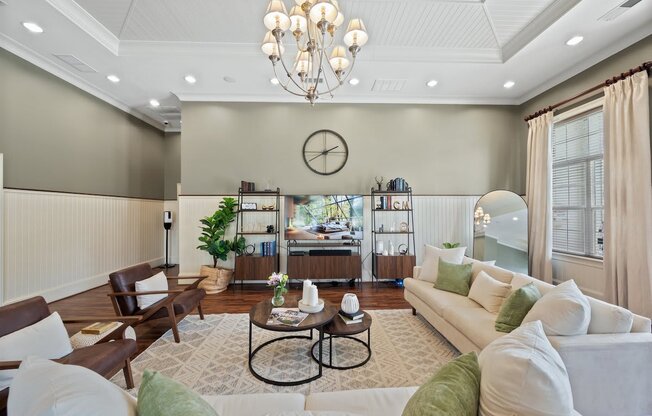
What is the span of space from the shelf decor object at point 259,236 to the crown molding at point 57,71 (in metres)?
2.97

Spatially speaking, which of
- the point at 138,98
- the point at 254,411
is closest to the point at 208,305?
the point at 254,411

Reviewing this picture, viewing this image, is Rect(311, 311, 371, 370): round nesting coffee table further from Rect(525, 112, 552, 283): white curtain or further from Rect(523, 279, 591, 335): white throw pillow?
Rect(525, 112, 552, 283): white curtain

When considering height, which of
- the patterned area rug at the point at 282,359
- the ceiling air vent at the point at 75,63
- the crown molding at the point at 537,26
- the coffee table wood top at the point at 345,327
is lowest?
the patterned area rug at the point at 282,359

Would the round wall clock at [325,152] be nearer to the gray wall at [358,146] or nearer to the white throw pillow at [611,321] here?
the gray wall at [358,146]

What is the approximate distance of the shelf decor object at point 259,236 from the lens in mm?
4750

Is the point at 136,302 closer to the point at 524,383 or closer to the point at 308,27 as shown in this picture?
the point at 308,27

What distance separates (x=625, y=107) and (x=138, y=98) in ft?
23.8

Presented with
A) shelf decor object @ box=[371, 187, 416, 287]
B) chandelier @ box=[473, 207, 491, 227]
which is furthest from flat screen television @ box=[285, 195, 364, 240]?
chandelier @ box=[473, 207, 491, 227]

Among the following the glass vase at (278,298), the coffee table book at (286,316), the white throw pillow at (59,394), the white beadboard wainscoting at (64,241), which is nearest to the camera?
the white throw pillow at (59,394)

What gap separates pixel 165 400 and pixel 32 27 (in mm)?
4469

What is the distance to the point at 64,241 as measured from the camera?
14.0ft

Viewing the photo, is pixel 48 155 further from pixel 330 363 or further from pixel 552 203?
pixel 552 203

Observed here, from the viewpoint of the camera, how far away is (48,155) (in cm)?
408

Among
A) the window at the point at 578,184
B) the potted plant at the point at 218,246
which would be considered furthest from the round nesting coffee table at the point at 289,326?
the window at the point at 578,184
